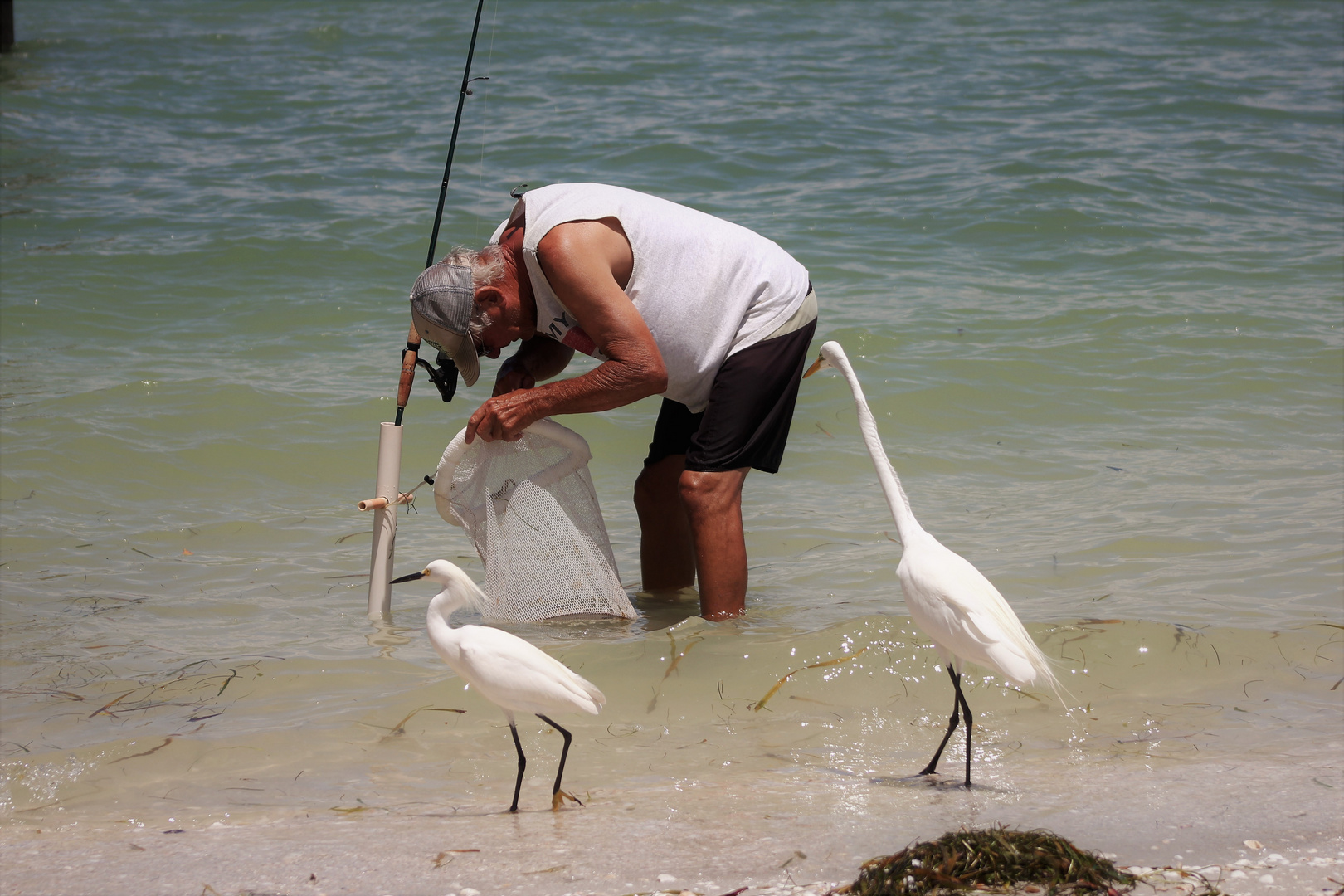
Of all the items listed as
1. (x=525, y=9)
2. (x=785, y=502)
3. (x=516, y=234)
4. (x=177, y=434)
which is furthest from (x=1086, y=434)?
(x=525, y=9)

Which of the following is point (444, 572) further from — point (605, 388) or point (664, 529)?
point (664, 529)

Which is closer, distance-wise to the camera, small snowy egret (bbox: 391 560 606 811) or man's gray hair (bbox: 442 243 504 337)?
small snowy egret (bbox: 391 560 606 811)

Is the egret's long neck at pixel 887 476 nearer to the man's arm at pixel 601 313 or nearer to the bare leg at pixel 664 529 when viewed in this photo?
the man's arm at pixel 601 313

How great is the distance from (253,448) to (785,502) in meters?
2.90

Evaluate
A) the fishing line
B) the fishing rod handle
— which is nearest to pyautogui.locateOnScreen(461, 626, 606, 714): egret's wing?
the fishing rod handle

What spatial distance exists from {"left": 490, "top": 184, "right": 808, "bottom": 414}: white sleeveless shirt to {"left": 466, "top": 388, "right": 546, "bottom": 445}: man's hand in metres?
0.23

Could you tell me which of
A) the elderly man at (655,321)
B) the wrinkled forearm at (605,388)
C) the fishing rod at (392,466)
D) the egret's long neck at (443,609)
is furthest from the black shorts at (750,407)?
the egret's long neck at (443,609)

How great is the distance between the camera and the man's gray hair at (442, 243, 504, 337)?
11.1ft

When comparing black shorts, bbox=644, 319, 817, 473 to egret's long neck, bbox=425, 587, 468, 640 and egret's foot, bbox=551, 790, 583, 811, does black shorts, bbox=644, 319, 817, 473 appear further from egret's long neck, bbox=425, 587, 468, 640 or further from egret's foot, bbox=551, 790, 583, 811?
egret's foot, bbox=551, 790, 583, 811

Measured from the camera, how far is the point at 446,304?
3365mm

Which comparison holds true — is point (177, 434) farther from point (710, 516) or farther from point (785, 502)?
point (710, 516)

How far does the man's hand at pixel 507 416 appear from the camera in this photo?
342 centimetres

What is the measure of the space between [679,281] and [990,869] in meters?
1.84

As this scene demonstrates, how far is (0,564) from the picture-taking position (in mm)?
4766
